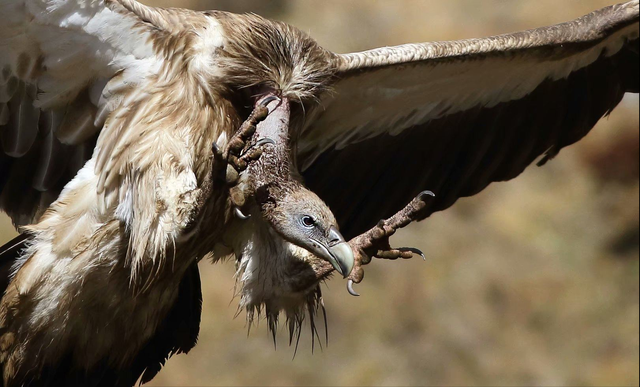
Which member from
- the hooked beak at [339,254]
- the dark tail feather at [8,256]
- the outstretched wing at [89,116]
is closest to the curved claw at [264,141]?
the outstretched wing at [89,116]

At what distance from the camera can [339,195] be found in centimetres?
523

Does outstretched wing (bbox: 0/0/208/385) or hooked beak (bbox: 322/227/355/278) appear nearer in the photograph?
hooked beak (bbox: 322/227/355/278)

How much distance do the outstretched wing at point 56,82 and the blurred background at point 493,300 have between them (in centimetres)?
510

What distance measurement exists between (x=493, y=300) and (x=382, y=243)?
7.49m

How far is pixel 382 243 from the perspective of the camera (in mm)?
3883

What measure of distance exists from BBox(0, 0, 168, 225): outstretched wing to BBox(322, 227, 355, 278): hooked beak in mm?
1078

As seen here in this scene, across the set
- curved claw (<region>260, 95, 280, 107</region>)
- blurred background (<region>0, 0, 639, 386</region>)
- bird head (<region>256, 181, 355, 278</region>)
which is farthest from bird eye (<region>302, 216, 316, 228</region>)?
blurred background (<region>0, 0, 639, 386</region>)

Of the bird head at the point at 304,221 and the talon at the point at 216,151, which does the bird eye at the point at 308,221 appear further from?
the talon at the point at 216,151

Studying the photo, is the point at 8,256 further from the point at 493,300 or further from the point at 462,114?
the point at 493,300

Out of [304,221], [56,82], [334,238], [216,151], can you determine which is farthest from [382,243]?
[56,82]

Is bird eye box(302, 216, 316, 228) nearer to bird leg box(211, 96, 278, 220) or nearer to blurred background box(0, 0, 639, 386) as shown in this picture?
bird leg box(211, 96, 278, 220)

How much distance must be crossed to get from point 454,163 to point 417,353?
554 cm

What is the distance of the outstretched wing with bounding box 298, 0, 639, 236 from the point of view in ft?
16.3

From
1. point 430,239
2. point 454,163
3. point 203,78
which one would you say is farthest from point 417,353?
point 203,78
